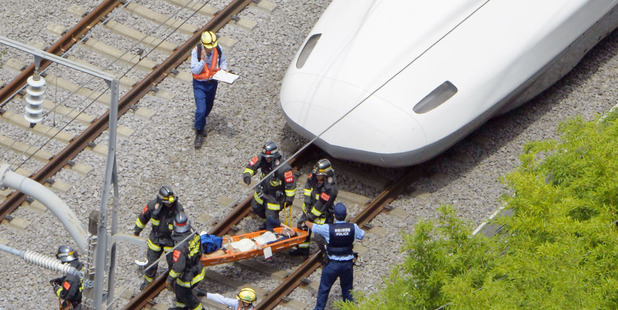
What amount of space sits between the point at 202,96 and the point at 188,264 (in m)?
3.50

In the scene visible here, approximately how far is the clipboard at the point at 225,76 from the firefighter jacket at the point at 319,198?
2.10m

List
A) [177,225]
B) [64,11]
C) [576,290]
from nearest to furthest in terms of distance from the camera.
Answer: [576,290] → [177,225] → [64,11]

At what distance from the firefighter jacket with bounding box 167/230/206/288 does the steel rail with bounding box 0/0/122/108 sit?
4.85m

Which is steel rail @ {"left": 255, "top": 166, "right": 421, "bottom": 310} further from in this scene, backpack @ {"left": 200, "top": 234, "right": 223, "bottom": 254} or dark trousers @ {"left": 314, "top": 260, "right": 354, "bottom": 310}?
backpack @ {"left": 200, "top": 234, "right": 223, "bottom": 254}

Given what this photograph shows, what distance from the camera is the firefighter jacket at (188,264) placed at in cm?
1631

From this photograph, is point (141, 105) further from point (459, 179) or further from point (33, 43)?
point (459, 179)

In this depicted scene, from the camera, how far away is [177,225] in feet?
54.9

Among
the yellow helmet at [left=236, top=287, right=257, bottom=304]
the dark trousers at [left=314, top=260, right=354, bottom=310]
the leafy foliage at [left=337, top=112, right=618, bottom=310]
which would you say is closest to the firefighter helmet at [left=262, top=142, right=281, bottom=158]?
the dark trousers at [left=314, top=260, right=354, bottom=310]

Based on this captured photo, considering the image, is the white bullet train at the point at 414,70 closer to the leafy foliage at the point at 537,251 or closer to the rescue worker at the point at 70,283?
the leafy foliage at the point at 537,251

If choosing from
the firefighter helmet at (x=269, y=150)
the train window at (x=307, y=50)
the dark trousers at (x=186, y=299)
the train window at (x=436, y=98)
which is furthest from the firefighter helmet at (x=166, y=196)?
the train window at (x=436, y=98)

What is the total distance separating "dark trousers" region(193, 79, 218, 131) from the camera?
754 inches

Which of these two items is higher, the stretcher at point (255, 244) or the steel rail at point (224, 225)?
the stretcher at point (255, 244)

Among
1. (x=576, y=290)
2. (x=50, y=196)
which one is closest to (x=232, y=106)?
(x=50, y=196)

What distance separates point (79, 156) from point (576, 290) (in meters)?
8.56
